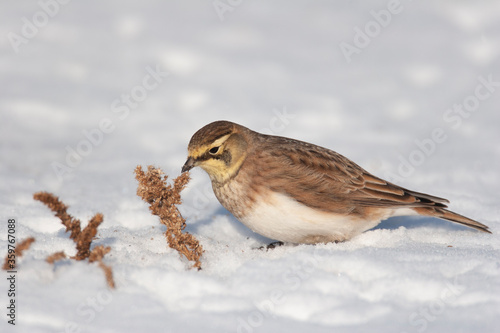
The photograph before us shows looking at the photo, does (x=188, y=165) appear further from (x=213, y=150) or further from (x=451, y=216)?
(x=451, y=216)

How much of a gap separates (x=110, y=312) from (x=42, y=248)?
1.46m

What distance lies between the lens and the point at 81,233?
4.74 meters

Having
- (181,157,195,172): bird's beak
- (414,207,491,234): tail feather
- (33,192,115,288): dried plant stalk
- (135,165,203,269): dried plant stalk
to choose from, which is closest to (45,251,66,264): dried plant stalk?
(33,192,115,288): dried plant stalk

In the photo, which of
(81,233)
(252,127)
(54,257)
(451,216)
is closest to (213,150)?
(81,233)

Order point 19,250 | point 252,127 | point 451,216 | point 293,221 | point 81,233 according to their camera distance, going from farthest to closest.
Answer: point 252,127, point 451,216, point 293,221, point 81,233, point 19,250

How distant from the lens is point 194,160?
5.58 m

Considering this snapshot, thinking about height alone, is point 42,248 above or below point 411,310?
above

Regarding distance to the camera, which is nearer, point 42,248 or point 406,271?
point 406,271

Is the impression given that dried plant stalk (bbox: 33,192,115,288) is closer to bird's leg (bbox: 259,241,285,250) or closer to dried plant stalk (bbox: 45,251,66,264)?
dried plant stalk (bbox: 45,251,66,264)

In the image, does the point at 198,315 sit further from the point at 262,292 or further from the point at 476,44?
the point at 476,44

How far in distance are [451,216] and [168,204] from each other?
286 centimetres

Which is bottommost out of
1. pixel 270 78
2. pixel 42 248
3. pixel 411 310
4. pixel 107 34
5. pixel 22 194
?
pixel 411 310

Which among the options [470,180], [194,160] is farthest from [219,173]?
[470,180]

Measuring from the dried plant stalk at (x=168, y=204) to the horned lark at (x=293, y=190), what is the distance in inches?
11.0
